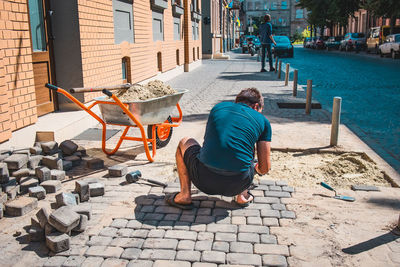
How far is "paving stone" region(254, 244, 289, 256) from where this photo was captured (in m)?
3.33

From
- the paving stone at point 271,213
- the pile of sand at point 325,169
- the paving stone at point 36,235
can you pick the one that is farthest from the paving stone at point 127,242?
the pile of sand at point 325,169

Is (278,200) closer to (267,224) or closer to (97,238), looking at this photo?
(267,224)

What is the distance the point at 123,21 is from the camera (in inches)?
423

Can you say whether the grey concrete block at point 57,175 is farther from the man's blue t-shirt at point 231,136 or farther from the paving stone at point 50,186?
the man's blue t-shirt at point 231,136

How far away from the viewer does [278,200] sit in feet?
14.3

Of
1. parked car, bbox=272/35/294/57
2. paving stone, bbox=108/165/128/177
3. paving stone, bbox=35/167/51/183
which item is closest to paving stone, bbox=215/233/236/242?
paving stone, bbox=108/165/128/177

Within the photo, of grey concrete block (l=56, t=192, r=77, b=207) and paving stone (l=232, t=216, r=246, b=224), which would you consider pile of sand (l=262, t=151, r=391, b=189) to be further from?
grey concrete block (l=56, t=192, r=77, b=207)

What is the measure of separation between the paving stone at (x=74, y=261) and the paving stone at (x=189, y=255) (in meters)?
0.75

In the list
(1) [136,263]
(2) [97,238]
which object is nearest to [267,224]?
(1) [136,263]

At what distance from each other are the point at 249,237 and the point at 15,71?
4335mm

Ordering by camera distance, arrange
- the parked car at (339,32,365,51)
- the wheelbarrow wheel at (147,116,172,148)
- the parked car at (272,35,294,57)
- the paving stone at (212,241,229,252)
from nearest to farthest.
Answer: the paving stone at (212,241,229,252) < the wheelbarrow wheel at (147,116,172,148) < the parked car at (272,35,294,57) < the parked car at (339,32,365,51)

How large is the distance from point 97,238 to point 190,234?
806mm

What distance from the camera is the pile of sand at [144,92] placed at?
5.75m

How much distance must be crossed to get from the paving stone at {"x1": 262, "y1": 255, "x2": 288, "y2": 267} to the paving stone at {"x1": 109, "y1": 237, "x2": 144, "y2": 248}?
103 cm
